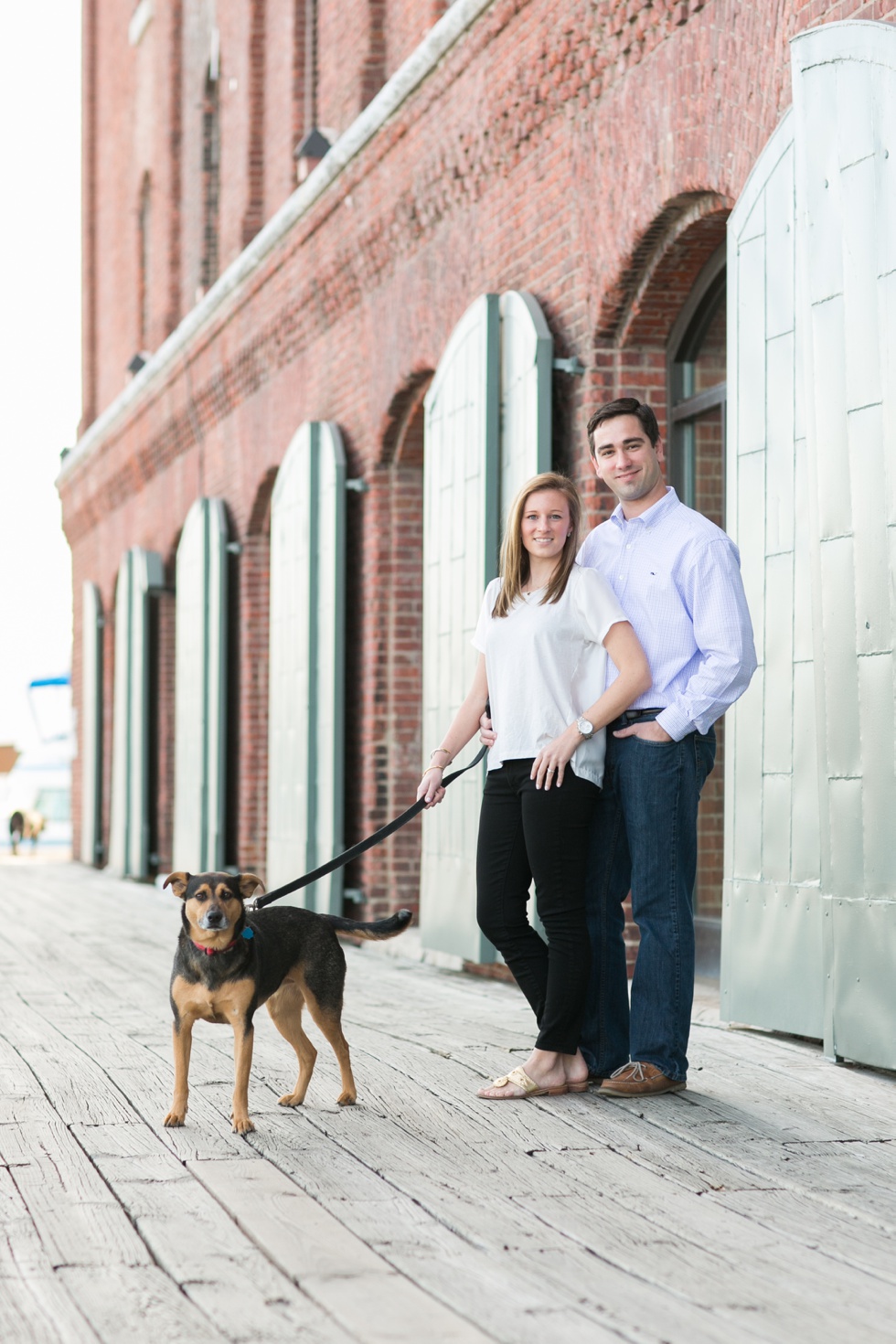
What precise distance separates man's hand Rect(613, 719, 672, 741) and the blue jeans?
19mm

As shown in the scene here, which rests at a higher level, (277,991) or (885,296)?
(885,296)

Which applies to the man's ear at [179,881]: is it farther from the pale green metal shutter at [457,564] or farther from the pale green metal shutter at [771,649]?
the pale green metal shutter at [457,564]

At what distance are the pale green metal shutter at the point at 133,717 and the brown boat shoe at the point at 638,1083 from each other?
12.7m

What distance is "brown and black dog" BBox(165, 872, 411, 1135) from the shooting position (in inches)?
182

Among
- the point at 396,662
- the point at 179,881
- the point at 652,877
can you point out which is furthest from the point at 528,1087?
the point at 396,662

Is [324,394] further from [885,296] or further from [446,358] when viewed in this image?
[885,296]

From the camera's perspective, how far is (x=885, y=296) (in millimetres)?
5414

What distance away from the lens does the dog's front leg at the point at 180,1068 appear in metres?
4.73

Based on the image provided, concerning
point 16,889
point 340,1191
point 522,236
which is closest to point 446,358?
point 522,236

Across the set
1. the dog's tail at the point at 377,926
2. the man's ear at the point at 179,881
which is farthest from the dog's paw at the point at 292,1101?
the man's ear at the point at 179,881

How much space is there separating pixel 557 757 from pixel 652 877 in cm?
44

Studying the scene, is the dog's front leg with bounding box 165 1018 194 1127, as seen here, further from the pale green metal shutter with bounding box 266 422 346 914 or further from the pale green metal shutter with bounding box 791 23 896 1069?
the pale green metal shutter with bounding box 266 422 346 914

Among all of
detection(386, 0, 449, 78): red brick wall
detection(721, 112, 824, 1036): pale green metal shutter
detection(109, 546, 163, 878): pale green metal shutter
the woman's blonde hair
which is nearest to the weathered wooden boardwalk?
detection(721, 112, 824, 1036): pale green metal shutter

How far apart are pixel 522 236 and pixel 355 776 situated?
3.85 meters
